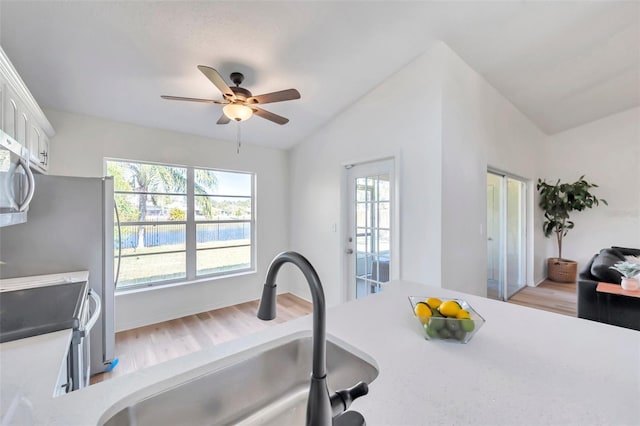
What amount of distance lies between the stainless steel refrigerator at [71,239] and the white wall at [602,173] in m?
6.86

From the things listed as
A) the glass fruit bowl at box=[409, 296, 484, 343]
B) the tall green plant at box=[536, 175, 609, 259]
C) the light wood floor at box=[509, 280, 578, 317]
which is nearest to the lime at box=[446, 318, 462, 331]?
the glass fruit bowl at box=[409, 296, 484, 343]

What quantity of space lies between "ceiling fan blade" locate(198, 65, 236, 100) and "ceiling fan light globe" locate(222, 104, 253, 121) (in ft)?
0.23

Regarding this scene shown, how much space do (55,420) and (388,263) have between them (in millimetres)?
2744

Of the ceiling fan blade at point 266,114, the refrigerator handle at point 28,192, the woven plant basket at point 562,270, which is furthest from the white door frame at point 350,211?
the woven plant basket at point 562,270

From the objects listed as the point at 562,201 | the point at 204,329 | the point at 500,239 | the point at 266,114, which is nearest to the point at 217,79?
the point at 266,114

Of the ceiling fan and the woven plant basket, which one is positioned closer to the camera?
the ceiling fan

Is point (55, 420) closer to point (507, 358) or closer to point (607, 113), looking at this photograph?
point (507, 358)

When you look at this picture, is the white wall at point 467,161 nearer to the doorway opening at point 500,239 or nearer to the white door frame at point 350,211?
the doorway opening at point 500,239

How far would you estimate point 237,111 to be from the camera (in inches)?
88.7

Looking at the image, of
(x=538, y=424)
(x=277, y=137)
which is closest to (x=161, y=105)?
(x=277, y=137)

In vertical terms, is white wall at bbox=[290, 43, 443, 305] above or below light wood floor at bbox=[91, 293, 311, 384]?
above

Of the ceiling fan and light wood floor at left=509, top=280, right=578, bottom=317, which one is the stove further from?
light wood floor at left=509, top=280, right=578, bottom=317

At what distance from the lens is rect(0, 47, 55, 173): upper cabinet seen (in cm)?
→ 143

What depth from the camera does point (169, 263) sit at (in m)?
3.41
